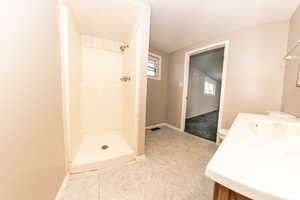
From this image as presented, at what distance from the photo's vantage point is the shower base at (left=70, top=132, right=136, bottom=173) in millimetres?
1480

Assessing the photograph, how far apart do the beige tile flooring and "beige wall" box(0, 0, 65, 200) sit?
0.30m

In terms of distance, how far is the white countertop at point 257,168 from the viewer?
310 millimetres

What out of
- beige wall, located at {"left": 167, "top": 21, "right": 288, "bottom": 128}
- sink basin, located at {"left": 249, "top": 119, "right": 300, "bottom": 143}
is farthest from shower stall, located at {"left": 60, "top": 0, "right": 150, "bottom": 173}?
beige wall, located at {"left": 167, "top": 21, "right": 288, "bottom": 128}

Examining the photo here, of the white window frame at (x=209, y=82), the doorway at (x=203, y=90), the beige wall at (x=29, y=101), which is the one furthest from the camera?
the white window frame at (x=209, y=82)

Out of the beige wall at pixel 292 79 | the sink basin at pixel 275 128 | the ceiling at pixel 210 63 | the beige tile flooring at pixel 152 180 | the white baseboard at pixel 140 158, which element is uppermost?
the ceiling at pixel 210 63

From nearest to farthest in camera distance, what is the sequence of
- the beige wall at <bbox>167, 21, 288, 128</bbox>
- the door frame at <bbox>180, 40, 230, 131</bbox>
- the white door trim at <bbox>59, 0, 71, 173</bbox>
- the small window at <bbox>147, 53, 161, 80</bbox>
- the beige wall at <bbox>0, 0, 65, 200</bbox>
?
1. the beige wall at <bbox>0, 0, 65, 200</bbox>
2. the white door trim at <bbox>59, 0, 71, 173</bbox>
3. the beige wall at <bbox>167, 21, 288, 128</bbox>
4. the door frame at <bbox>180, 40, 230, 131</bbox>
5. the small window at <bbox>147, 53, 161, 80</bbox>

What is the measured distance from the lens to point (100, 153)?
170 centimetres

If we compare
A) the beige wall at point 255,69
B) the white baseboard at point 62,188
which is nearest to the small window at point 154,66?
the beige wall at point 255,69

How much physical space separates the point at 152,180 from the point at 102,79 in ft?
6.73

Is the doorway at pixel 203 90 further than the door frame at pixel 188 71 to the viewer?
Yes

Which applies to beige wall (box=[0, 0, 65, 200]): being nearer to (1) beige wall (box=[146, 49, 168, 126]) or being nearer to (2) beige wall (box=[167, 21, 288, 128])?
(1) beige wall (box=[146, 49, 168, 126])

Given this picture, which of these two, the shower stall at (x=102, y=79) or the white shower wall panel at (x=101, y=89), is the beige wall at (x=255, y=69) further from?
the white shower wall panel at (x=101, y=89)

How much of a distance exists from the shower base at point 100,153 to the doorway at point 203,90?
1764 millimetres

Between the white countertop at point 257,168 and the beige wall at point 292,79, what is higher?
the beige wall at point 292,79
